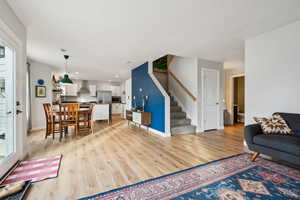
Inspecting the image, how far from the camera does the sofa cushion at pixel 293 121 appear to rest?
2.07 metres

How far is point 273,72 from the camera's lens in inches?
99.6

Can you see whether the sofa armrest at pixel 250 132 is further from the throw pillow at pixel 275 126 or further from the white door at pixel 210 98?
the white door at pixel 210 98

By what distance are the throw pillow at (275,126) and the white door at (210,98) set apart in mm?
2056

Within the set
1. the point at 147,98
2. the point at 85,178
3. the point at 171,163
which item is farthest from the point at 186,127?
the point at 85,178

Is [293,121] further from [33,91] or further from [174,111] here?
[33,91]

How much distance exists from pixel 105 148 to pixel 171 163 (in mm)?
1518

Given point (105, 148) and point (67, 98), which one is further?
point (67, 98)

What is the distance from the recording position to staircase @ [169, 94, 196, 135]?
4.07 metres

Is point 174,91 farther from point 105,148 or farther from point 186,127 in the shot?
point 105,148

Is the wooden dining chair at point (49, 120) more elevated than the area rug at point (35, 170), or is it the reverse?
the wooden dining chair at point (49, 120)

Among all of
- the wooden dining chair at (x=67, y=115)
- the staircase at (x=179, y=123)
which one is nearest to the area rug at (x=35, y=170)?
the wooden dining chair at (x=67, y=115)

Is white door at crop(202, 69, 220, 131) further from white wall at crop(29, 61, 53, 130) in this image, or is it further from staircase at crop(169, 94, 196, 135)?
white wall at crop(29, 61, 53, 130)

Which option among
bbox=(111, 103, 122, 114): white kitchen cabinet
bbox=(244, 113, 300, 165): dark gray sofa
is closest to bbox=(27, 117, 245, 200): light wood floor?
bbox=(244, 113, 300, 165): dark gray sofa

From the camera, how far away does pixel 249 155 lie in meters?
2.46
